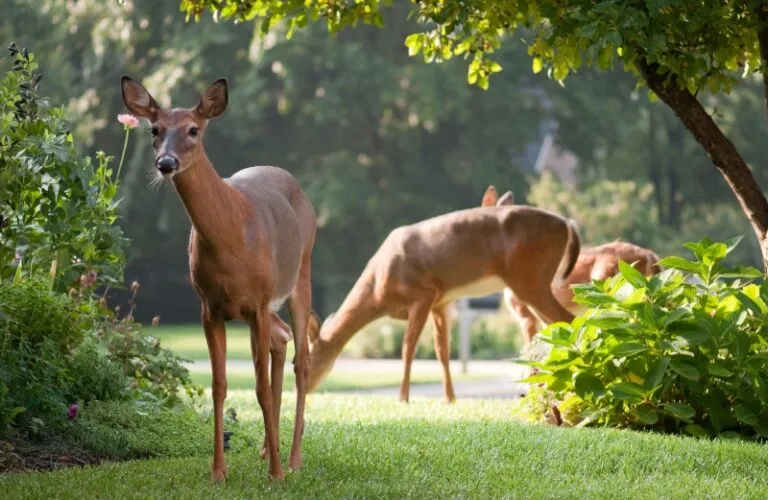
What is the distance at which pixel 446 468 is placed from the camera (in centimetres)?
671

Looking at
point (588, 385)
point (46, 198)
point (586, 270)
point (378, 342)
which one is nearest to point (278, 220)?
point (46, 198)

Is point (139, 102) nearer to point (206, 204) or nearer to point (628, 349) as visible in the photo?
point (206, 204)

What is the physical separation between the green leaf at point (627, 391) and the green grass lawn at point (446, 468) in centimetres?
25

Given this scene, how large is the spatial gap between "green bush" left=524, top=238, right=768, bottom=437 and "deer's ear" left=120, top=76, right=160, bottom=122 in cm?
334

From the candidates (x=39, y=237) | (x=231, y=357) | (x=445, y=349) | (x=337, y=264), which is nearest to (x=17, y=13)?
(x=337, y=264)

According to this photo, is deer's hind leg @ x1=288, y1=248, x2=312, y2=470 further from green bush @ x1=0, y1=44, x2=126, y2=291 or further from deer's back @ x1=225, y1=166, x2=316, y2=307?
green bush @ x1=0, y1=44, x2=126, y2=291

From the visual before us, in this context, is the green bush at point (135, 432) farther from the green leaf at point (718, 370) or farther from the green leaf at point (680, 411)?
the green leaf at point (718, 370)

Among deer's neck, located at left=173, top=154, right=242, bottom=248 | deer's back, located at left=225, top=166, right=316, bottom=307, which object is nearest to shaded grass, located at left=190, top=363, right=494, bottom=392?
deer's back, located at left=225, top=166, right=316, bottom=307

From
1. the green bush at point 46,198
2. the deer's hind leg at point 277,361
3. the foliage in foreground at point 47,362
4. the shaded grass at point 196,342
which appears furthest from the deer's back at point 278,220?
the shaded grass at point 196,342

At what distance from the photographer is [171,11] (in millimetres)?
37781

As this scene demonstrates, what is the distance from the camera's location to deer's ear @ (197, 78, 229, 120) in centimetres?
602

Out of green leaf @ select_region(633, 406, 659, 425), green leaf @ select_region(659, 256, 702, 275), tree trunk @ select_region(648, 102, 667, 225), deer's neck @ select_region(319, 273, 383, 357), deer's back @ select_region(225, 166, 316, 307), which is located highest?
→ tree trunk @ select_region(648, 102, 667, 225)

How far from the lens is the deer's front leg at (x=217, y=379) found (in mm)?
6164

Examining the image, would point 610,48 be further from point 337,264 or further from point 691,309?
point 337,264
